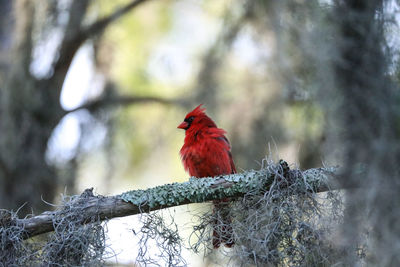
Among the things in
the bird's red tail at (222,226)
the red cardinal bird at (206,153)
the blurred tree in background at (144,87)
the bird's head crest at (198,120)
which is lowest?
the bird's red tail at (222,226)

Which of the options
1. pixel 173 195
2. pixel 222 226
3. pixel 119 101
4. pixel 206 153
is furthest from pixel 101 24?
pixel 222 226

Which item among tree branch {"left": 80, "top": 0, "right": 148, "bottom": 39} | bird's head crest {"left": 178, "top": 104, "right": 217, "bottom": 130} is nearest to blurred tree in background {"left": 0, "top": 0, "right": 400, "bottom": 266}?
tree branch {"left": 80, "top": 0, "right": 148, "bottom": 39}

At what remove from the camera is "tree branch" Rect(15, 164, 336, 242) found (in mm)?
3338

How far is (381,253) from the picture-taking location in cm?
277

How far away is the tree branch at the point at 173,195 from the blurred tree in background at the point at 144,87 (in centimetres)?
86

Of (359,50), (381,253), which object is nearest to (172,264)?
(381,253)

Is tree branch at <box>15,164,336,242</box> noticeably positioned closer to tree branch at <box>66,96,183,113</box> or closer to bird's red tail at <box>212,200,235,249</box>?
bird's red tail at <box>212,200,235,249</box>

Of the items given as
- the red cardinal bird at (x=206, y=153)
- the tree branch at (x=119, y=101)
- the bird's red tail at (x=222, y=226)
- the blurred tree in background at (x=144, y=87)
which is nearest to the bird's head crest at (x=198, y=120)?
the red cardinal bird at (x=206, y=153)

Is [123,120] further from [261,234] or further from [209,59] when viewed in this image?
[261,234]

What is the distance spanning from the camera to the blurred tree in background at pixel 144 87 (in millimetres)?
5773

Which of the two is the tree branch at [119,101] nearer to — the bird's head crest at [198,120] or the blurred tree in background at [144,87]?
the blurred tree in background at [144,87]

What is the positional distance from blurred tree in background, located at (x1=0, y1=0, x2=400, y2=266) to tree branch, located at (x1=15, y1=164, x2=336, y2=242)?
864 mm

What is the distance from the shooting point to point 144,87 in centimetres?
786

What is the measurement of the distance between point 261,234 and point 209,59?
3.59m
